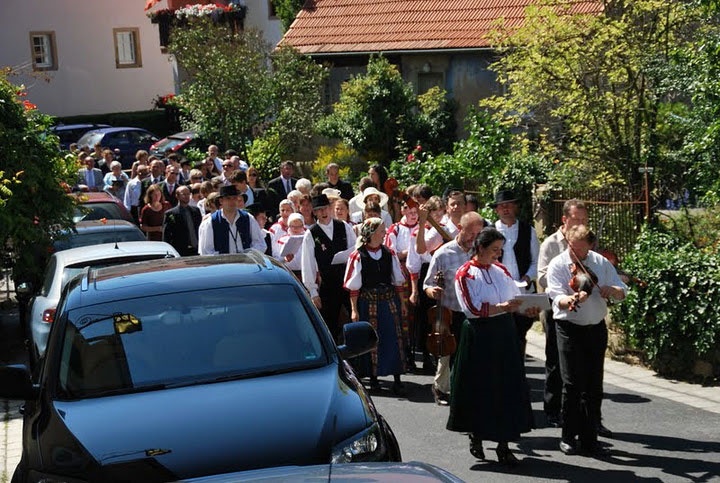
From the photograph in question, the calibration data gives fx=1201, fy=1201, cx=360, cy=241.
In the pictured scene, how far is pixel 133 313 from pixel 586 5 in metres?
12.3

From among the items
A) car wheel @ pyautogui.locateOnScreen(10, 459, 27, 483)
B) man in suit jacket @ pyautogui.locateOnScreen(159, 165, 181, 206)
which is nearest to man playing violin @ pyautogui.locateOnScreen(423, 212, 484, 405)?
car wheel @ pyautogui.locateOnScreen(10, 459, 27, 483)

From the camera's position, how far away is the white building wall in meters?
Result: 47.2

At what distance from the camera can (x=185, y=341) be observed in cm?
718

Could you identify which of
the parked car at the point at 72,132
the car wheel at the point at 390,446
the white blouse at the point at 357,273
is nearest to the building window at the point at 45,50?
the parked car at the point at 72,132

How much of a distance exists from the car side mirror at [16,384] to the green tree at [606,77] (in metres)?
10.3

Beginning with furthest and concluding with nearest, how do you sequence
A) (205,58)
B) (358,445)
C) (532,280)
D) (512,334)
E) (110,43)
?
(110,43) → (205,58) → (532,280) → (512,334) → (358,445)

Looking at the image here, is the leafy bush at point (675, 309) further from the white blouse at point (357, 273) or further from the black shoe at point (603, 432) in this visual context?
the white blouse at point (357, 273)

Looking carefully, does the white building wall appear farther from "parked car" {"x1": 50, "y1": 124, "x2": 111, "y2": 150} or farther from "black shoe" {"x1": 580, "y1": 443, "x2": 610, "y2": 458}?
"black shoe" {"x1": 580, "y1": 443, "x2": 610, "y2": 458}

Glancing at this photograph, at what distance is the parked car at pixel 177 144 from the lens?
33750 millimetres

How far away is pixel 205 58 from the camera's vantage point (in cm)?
2847

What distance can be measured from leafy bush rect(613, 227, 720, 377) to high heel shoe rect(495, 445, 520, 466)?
3079mm

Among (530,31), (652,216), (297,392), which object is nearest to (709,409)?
(652,216)

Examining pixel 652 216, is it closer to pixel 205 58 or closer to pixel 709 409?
pixel 709 409

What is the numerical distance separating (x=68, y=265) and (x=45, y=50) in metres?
38.3
